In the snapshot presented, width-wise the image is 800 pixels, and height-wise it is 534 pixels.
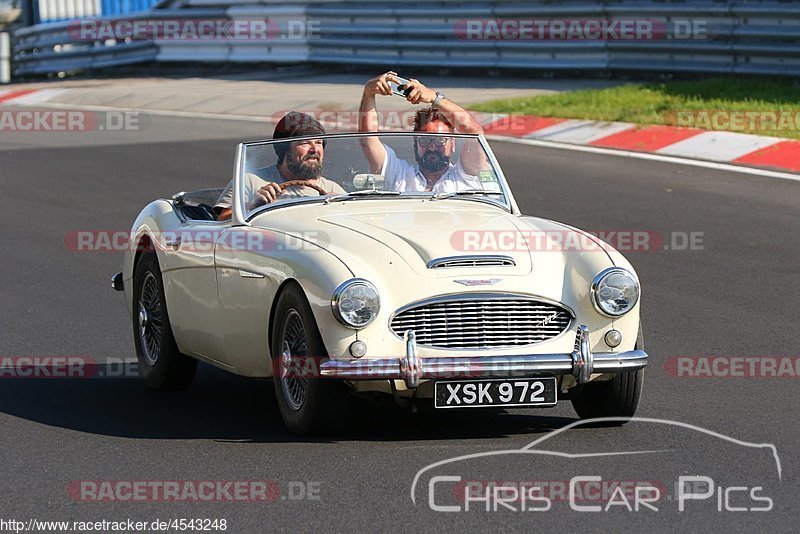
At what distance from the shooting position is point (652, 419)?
6.89m

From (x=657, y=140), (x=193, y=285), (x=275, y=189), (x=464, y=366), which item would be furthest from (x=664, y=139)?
(x=464, y=366)

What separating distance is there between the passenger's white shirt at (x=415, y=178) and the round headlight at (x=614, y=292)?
1461 millimetres

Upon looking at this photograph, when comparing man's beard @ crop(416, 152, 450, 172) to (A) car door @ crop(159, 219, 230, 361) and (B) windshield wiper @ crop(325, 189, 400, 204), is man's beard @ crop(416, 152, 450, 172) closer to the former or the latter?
(B) windshield wiper @ crop(325, 189, 400, 204)

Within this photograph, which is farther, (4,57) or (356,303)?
(4,57)

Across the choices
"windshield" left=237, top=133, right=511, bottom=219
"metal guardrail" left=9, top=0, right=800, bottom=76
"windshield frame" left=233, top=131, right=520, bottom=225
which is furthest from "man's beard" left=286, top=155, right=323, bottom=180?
A: "metal guardrail" left=9, top=0, right=800, bottom=76

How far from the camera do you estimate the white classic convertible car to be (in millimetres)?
6273

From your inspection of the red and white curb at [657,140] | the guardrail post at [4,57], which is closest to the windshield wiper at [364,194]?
the red and white curb at [657,140]

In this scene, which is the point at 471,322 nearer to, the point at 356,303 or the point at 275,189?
the point at 356,303

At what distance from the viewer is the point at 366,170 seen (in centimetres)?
773

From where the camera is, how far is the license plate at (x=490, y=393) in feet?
20.6

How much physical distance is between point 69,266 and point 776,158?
7098 mm

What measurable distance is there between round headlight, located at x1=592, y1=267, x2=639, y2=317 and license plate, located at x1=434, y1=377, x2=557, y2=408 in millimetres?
418

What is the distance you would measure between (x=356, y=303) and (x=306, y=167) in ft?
5.15

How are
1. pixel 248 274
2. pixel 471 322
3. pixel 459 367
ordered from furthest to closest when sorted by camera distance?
1. pixel 248 274
2. pixel 471 322
3. pixel 459 367
